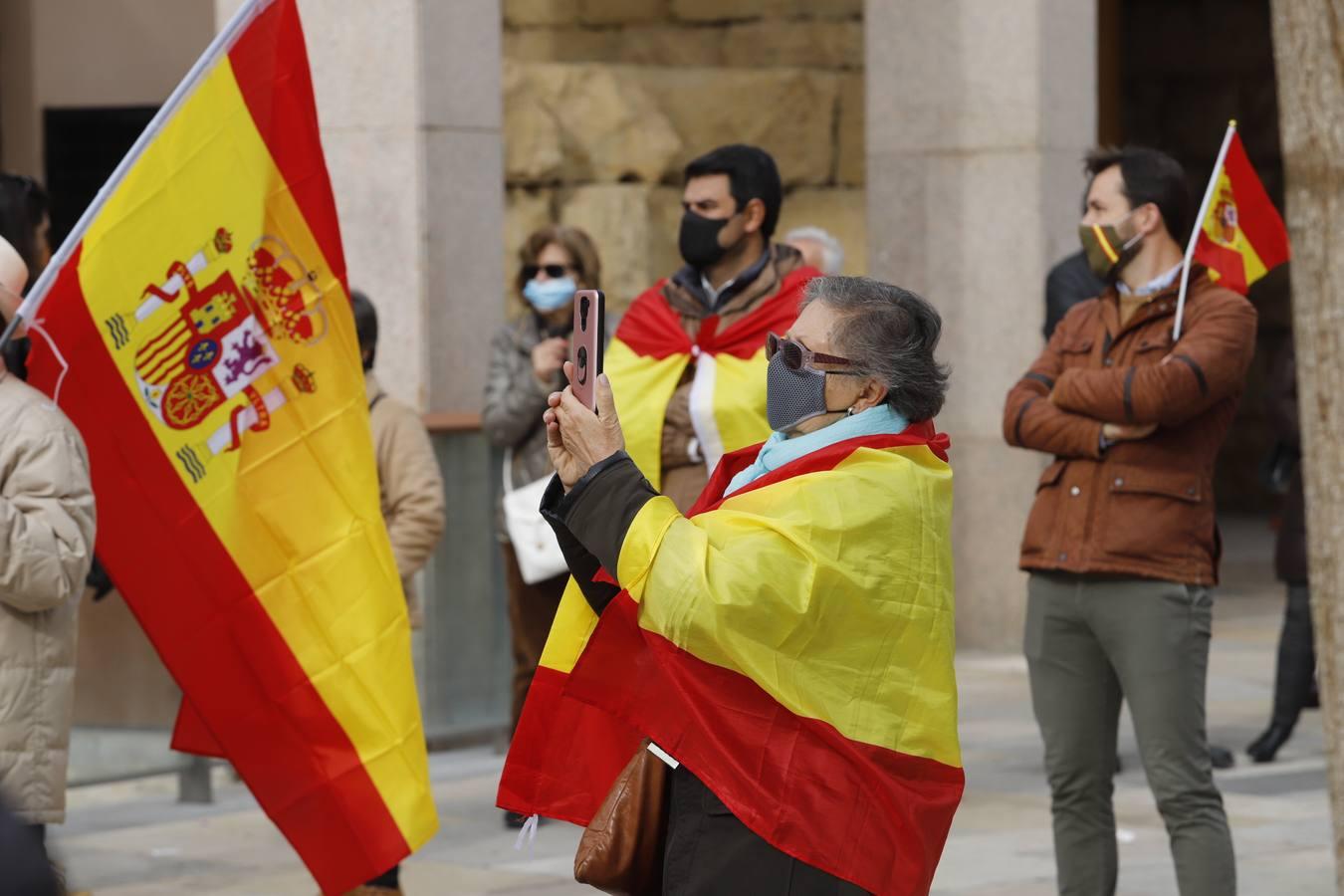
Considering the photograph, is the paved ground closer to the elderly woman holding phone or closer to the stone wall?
the elderly woman holding phone

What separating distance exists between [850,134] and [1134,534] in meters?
9.89

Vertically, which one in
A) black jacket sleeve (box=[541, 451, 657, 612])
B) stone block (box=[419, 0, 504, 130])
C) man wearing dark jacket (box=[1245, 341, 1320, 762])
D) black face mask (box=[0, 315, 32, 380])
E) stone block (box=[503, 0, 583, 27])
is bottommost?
man wearing dark jacket (box=[1245, 341, 1320, 762])

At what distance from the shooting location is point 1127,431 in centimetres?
588

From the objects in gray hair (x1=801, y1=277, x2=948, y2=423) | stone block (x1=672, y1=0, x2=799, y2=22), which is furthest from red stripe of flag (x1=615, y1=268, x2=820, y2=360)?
stone block (x1=672, y1=0, x2=799, y2=22)

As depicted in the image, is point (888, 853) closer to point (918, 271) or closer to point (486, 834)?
point (486, 834)

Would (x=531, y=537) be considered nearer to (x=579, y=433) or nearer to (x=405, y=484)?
(x=405, y=484)

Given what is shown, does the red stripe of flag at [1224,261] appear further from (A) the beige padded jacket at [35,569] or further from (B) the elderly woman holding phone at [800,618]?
(A) the beige padded jacket at [35,569]

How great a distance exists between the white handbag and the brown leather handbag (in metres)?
4.11

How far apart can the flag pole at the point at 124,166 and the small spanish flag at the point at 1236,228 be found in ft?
8.29

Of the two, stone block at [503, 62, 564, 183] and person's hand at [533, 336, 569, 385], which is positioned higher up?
stone block at [503, 62, 564, 183]

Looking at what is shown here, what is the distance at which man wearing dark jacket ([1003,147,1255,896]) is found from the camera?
567 centimetres

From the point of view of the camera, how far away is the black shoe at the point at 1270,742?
9109 millimetres

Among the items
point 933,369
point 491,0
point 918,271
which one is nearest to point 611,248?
point 918,271

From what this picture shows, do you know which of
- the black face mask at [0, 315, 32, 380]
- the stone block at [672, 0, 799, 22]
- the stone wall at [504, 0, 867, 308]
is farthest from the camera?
the stone block at [672, 0, 799, 22]
